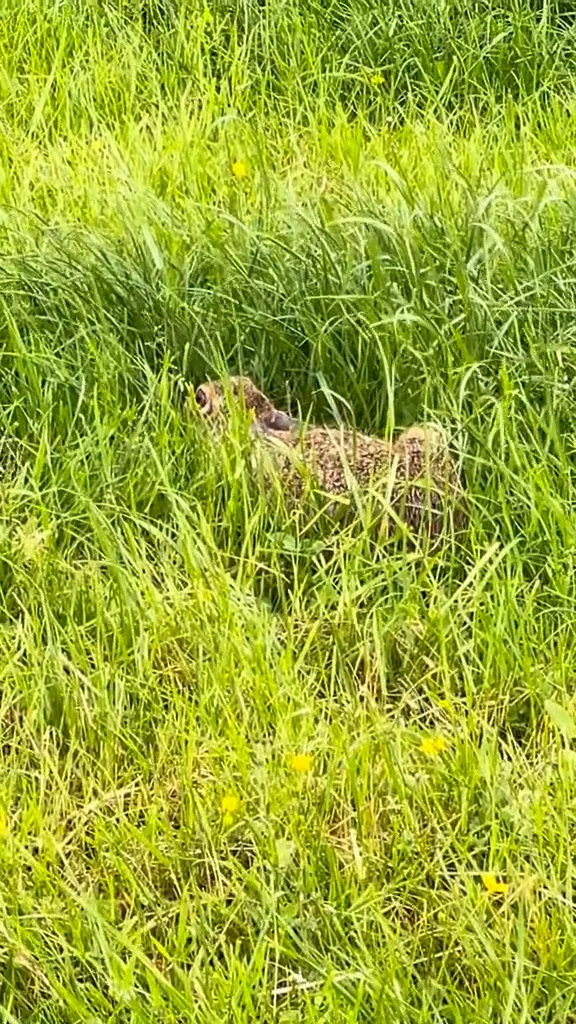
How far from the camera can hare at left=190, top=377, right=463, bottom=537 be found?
7.67 ft

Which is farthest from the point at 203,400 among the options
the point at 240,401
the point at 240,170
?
the point at 240,170

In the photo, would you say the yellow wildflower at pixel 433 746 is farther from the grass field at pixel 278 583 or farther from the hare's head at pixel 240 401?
the hare's head at pixel 240 401

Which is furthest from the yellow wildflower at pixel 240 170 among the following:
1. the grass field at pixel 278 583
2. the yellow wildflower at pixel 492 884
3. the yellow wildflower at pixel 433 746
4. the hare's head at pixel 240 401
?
the yellow wildflower at pixel 492 884

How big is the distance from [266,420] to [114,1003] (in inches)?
47.2

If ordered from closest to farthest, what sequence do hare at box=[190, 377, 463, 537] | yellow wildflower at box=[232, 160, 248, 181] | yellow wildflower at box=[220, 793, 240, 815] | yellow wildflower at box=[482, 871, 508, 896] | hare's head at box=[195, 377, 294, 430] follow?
yellow wildflower at box=[482, 871, 508, 896]
yellow wildflower at box=[220, 793, 240, 815]
hare at box=[190, 377, 463, 537]
hare's head at box=[195, 377, 294, 430]
yellow wildflower at box=[232, 160, 248, 181]

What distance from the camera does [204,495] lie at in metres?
2.39

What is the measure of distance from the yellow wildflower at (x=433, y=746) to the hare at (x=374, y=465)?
0.49 meters

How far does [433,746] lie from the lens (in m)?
1.93

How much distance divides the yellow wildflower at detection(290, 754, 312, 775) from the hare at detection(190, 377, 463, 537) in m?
0.55

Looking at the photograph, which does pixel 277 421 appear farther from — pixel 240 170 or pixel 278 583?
pixel 240 170

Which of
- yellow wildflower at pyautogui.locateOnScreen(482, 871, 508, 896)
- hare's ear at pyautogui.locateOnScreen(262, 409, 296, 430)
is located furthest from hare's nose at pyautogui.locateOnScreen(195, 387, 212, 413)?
yellow wildflower at pyautogui.locateOnScreen(482, 871, 508, 896)

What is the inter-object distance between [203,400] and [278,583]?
464 millimetres

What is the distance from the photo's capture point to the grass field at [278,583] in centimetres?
175

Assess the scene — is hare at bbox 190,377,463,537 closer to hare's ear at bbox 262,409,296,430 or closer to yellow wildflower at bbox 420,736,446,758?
hare's ear at bbox 262,409,296,430
